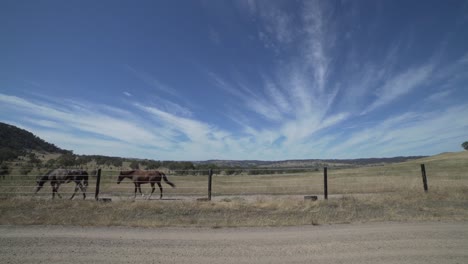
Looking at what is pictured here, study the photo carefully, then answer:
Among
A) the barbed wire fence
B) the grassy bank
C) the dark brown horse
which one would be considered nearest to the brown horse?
the barbed wire fence

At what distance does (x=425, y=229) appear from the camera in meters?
7.16

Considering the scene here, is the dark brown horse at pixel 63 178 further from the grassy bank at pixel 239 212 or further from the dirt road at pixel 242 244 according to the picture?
the dirt road at pixel 242 244

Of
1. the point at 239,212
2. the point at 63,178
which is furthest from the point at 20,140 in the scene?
the point at 239,212

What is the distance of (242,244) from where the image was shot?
6.01 m

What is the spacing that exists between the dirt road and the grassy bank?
2.73 ft

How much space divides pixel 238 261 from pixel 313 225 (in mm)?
3847

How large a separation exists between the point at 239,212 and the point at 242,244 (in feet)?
14.7

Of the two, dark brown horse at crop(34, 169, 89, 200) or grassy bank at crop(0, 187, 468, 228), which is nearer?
grassy bank at crop(0, 187, 468, 228)

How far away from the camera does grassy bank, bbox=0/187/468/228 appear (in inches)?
332

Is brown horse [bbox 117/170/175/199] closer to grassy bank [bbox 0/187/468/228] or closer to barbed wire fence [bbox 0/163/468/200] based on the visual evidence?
barbed wire fence [bbox 0/163/468/200]

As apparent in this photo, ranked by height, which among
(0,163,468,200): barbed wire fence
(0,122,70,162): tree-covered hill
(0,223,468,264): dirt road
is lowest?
(0,223,468,264): dirt road

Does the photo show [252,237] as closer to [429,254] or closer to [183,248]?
[183,248]

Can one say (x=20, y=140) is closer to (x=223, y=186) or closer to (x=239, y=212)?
(x=223, y=186)

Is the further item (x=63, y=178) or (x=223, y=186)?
(x=223, y=186)
